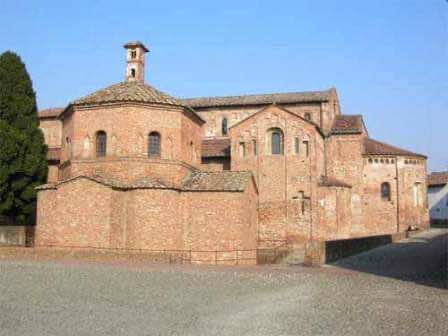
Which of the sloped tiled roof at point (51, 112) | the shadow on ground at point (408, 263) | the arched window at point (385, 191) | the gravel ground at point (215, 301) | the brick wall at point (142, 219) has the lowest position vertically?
the shadow on ground at point (408, 263)

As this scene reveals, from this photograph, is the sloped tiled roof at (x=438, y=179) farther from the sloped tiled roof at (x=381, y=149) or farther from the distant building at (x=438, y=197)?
the sloped tiled roof at (x=381, y=149)

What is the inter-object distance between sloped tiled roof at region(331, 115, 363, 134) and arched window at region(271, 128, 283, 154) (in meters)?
6.14

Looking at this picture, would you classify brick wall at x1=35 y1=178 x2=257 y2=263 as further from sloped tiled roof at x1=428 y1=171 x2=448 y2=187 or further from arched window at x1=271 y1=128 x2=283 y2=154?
sloped tiled roof at x1=428 y1=171 x2=448 y2=187

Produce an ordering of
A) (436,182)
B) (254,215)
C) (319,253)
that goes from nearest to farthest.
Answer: (319,253) → (254,215) → (436,182)

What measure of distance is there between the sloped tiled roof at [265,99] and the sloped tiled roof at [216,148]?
388 cm

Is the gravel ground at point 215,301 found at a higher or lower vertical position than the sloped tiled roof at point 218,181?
lower

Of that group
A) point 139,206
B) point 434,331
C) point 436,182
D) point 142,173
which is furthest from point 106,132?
point 436,182

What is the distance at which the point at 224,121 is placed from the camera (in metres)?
40.6

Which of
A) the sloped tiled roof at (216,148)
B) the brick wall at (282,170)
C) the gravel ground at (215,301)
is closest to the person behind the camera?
the gravel ground at (215,301)

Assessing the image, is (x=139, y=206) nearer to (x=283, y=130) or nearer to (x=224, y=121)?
(x=283, y=130)

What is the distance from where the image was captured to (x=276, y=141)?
108 feet

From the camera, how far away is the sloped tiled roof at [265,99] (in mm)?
38875

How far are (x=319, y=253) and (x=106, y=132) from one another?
12615 millimetres

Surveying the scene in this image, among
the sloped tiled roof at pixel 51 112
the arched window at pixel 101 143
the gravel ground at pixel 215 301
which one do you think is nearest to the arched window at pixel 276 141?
the arched window at pixel 101 143
